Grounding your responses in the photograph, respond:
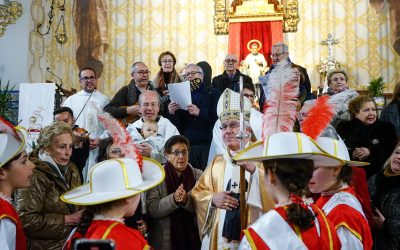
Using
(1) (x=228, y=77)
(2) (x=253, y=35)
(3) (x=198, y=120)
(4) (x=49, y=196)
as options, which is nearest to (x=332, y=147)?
(4) (x=49, y=196)

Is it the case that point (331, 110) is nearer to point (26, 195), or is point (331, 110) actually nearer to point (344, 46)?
point (26, 195)

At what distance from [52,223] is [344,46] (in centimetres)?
972

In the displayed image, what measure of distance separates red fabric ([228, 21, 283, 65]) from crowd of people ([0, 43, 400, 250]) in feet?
17.8

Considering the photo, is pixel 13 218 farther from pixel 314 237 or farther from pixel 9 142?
pixel 314 237

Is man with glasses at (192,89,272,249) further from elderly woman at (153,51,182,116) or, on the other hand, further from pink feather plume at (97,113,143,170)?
elderly woman at (153,51,182,116)

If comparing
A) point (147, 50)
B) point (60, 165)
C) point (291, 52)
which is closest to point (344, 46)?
point (291, 52)

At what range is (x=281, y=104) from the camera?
2.75 meters

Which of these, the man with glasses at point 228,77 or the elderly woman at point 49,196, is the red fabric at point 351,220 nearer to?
the elderly woman at point 49,196

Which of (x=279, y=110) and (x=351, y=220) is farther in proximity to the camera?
(x=351, y=220)

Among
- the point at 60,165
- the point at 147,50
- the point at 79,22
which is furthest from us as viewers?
the point at 147,50

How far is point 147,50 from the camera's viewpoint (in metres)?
12.7

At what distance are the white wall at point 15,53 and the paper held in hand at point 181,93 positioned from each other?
14.2ft

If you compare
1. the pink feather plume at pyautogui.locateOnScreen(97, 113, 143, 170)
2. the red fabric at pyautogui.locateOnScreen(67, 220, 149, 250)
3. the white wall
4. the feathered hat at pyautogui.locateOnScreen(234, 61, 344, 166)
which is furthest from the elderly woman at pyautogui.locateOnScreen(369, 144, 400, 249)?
the white wall

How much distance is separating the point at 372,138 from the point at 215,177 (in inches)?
74.7
